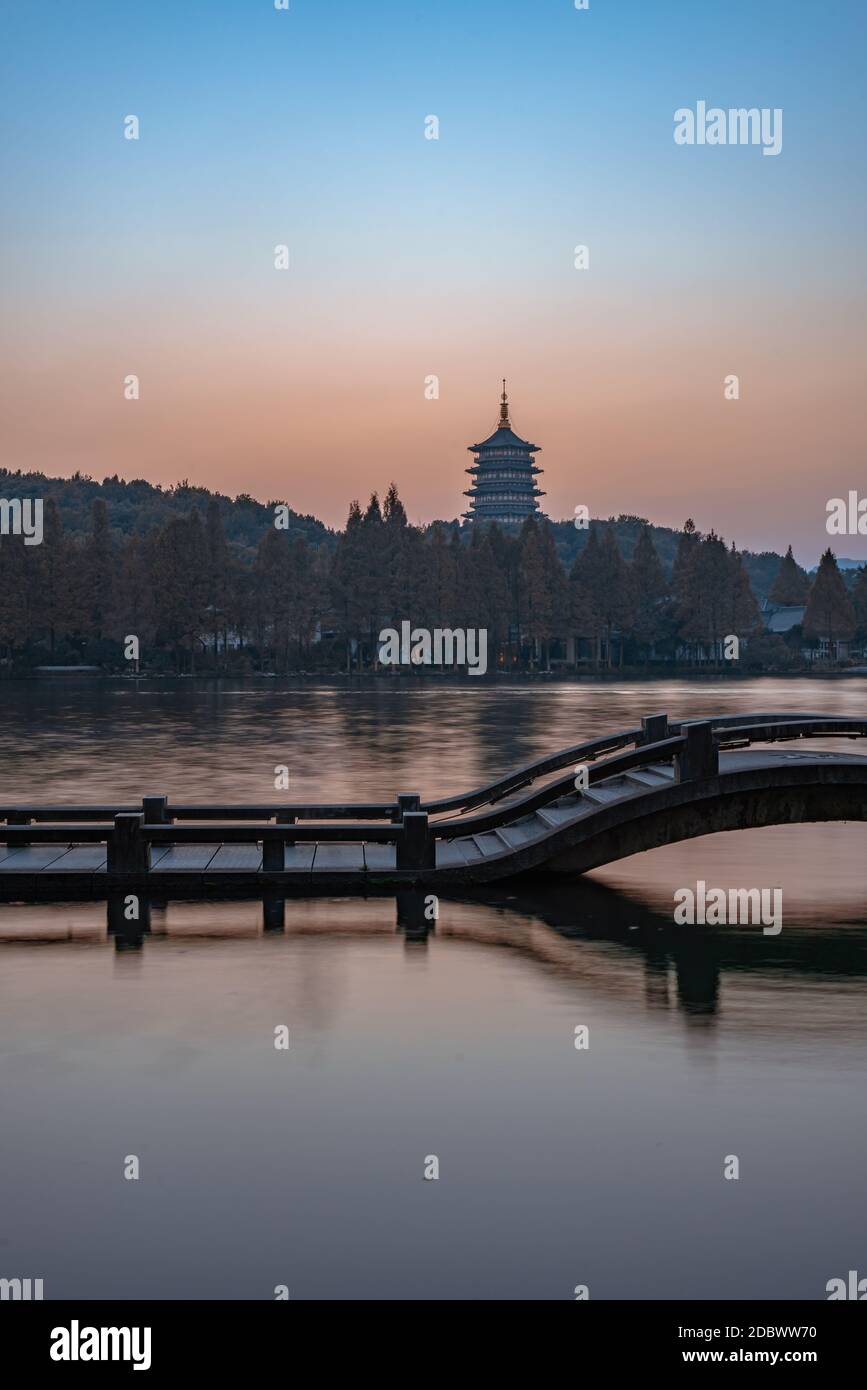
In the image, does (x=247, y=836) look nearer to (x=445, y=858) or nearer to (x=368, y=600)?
(x=445, y=858)

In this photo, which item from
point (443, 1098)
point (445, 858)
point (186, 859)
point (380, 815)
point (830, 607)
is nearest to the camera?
point (443, 1098)

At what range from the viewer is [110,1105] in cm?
875

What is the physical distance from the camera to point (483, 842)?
682 inches

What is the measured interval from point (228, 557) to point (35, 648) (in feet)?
63.1

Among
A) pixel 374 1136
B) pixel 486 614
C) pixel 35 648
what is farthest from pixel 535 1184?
pixel 486 614

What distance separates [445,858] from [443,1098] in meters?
7.81

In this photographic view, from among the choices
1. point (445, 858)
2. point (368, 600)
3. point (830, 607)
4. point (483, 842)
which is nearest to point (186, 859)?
point (445, 858)

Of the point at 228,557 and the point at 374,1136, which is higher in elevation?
the point at 228,557

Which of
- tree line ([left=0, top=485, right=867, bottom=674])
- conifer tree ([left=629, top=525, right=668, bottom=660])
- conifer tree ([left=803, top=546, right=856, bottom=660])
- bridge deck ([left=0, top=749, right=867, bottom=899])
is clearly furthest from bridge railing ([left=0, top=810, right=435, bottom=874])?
conifer tree ([left=803, top=546, right=856, bottom=660])

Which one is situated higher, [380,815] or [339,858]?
[380,815]

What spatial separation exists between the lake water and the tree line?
107783 mm

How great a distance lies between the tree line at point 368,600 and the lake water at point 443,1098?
354ft
